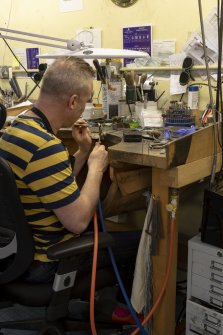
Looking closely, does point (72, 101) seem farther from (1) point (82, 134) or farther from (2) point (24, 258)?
(2) point (24, 258)

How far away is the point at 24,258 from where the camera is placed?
1.07 m

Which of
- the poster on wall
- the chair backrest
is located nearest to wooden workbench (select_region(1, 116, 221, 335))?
the chair backrest

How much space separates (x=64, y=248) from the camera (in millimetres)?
1011

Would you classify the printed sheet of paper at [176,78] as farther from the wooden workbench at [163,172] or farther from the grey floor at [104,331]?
the grey floor at [104,331]

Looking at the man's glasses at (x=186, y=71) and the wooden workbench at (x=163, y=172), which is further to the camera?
the man's glasses at (x=186, y=71)

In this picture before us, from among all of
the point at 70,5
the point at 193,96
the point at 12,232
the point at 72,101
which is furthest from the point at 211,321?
the point at 70,5

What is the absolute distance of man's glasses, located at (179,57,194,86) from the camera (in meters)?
1.88

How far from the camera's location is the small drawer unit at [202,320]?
49.4 inches

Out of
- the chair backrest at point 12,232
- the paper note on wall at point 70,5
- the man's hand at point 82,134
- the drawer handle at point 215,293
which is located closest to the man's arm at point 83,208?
the chair backrest at point 12,232

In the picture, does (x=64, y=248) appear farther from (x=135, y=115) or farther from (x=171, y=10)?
(x=171, y=10)

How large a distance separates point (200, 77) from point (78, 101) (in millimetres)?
944

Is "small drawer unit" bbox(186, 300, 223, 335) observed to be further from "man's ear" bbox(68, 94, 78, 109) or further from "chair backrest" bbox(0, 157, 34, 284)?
"man's ear" bbox(68, 94, 78, 109)

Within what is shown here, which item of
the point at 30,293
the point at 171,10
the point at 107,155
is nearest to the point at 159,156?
the point at 107,155

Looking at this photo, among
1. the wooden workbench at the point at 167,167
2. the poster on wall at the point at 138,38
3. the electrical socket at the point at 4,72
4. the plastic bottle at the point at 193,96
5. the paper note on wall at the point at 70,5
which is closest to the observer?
the wooden workbench at the point at 167,167
